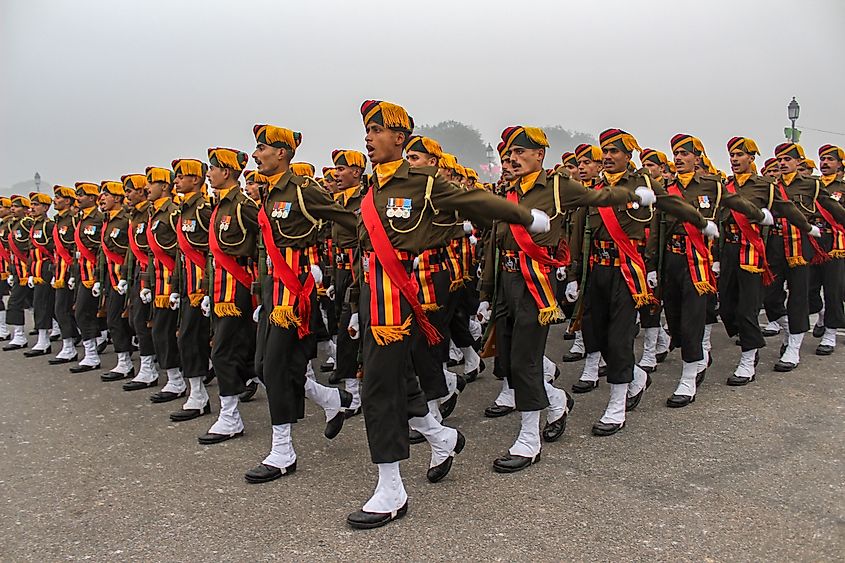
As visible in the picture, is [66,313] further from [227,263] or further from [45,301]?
[227,263]

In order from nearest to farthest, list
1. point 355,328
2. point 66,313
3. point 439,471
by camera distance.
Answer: point 439,471, point 355,328, point 66,313

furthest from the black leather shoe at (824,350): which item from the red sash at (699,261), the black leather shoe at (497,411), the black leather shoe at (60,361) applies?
the black leather shoe at (60,361)

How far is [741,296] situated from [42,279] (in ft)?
27.2

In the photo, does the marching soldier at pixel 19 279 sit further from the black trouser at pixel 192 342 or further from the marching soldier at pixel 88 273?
the black trouser at pixel 192 342

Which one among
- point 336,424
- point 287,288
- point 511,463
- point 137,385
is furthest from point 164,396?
point 511,463

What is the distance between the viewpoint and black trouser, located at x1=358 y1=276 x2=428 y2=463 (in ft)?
12.9

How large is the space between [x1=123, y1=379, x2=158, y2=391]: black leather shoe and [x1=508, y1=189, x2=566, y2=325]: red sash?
14.6 feet

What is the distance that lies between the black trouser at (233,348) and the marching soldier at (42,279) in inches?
Result: 198

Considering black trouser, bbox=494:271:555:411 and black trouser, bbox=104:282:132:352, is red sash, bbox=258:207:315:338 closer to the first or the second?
black trouser, bbox=494:271:555:411

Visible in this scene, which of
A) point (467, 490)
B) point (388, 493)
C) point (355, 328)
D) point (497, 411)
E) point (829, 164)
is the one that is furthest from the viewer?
point (829, 164)

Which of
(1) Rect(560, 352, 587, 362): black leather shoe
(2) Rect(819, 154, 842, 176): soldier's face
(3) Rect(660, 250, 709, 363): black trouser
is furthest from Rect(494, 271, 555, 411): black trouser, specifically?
(2) Rect(819, 154, 842, 176): soldier's face

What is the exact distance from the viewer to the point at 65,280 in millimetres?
8727

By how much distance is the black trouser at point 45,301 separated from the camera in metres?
9.27

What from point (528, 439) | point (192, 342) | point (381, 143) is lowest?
point (528, 439)
